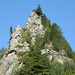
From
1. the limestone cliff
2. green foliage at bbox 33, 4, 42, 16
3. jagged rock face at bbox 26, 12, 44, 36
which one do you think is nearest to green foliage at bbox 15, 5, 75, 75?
green foliage at bbox 33, 4, 42, 16

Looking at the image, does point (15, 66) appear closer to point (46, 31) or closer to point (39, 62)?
point (39, 62)

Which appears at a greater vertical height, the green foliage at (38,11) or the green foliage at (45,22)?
the green foliage at (38,11)

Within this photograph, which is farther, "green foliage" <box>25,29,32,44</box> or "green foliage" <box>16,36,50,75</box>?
"green foliage" <box>25,29,32,44</box>

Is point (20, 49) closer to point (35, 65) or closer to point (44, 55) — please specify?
point (44, 55)

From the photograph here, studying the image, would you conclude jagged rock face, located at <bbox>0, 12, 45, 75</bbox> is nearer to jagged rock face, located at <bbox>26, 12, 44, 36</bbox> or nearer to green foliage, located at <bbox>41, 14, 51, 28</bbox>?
jagged rock face, located at <bbox>26, 12, 44, 36</bbox>

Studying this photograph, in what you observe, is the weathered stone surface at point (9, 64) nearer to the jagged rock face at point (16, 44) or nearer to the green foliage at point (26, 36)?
the jagged rock face at point (16, 44)

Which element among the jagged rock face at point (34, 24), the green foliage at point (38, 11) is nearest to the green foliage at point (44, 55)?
the green foliage at point (38, 11)

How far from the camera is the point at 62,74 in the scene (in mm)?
39062

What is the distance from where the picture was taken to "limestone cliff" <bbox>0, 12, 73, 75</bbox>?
170ft

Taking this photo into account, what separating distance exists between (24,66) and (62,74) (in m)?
11.5

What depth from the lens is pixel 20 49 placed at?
187 feet

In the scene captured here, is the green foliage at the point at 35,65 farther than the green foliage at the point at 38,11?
No

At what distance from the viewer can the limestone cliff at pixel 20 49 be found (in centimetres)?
5184

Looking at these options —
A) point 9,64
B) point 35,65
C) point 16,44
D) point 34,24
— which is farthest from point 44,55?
point 34,24
